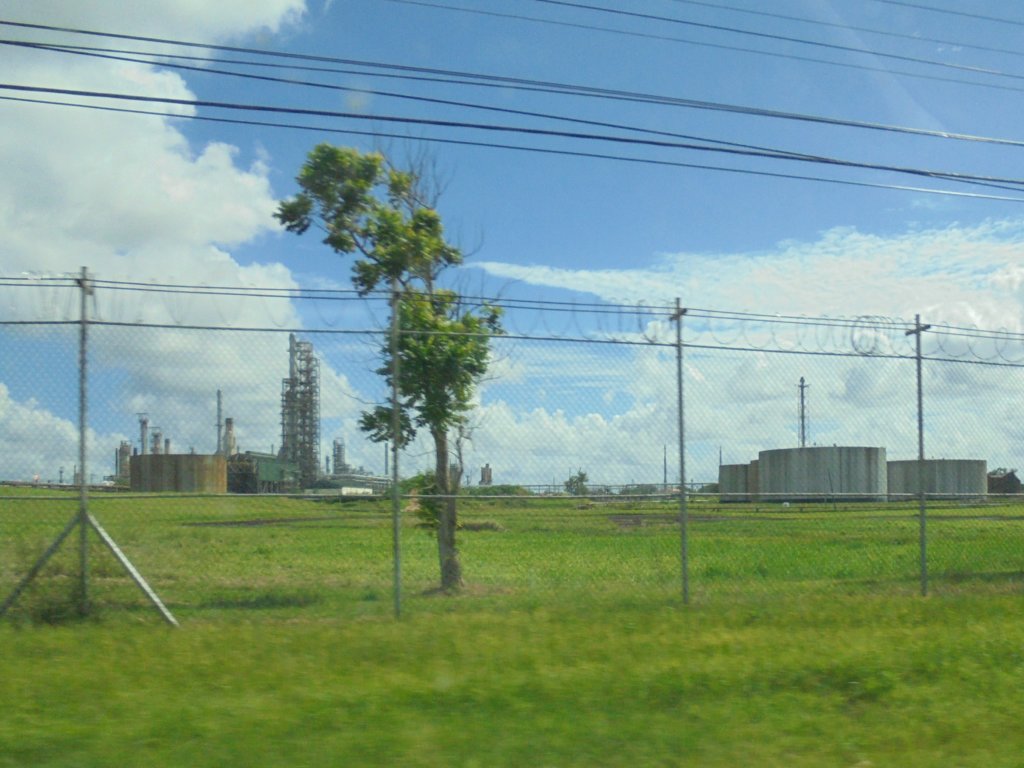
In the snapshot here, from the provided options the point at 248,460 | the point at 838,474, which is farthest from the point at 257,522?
the point at 838,474

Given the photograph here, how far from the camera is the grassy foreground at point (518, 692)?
18.6 feet

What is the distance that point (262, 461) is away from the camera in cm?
1062

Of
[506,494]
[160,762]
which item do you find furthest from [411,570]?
[160,762]

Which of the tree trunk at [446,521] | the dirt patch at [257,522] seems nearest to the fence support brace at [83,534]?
the dirt patch at [257,522]

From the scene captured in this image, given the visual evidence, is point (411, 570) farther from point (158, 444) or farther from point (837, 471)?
point (837, 471)

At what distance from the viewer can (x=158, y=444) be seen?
10242mm

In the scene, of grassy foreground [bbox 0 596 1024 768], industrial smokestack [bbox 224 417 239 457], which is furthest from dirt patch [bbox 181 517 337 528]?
grassy foreground [bbox 0 596 1024 768]

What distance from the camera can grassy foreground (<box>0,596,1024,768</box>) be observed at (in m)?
5.66

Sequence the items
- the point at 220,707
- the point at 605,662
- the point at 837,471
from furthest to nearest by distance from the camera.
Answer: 1. the point at 837,471
2. the point at 605,662
3. the point at 220,707

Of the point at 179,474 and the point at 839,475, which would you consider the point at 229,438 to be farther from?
the point at 839,475

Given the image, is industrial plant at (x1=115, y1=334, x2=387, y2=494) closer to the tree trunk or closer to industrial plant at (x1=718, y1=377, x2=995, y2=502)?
the tree trunk

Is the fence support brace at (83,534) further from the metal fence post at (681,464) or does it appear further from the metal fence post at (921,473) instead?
the metal fence post at (921,473)

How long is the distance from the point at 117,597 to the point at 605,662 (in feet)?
16.7

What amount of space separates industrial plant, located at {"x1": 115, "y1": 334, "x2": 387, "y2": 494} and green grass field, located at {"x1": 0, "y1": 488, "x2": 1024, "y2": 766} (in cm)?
26
